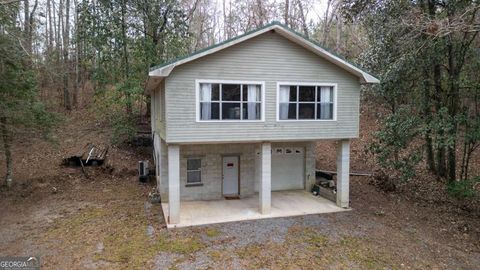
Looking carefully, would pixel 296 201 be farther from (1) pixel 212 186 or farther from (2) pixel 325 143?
(2) pixel 325 143

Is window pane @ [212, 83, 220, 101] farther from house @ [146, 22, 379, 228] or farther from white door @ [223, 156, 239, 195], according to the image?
white door @ [223, 156, 239, 195]

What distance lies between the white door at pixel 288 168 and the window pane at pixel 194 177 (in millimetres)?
3478

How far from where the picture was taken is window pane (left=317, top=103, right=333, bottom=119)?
35.6 feet

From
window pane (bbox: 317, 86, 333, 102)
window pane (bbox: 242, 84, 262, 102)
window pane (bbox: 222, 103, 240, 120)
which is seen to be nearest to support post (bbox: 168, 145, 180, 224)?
window pane (bbox: 222, 103, 240, 120)

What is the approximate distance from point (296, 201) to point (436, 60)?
7819 mm

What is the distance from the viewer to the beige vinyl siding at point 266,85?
935cm

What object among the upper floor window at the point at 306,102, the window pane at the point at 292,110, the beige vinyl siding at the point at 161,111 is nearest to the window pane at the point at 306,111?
the upper floor window at the point at 306,102

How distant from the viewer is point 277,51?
10.2m

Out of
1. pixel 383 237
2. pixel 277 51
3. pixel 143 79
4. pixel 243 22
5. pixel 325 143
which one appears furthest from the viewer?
pixel 243 22

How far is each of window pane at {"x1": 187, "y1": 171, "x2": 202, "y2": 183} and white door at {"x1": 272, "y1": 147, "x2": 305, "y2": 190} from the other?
348cm

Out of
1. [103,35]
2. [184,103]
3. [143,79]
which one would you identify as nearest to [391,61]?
[184,103]

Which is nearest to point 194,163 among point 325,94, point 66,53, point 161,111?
point 161,111

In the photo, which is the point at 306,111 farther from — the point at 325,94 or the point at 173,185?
the point at 173,185

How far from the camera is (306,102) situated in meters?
10.7
